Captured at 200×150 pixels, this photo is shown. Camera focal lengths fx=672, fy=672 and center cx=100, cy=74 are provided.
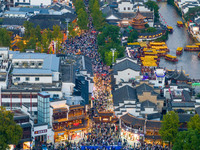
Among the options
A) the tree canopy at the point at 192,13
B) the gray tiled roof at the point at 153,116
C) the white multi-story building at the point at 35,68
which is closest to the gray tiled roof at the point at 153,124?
the gray tiled roof at the point at 153,116

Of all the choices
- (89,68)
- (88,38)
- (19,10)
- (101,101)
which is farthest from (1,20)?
(101,101)

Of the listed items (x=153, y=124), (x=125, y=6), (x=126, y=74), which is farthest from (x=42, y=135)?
(x=125, y=6)

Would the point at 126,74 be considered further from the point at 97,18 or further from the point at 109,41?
the point at 97,18

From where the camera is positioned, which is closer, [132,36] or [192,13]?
[132,36]

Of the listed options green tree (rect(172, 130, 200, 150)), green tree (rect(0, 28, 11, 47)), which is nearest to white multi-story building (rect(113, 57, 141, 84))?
green tree (rect(0, 28, 11, 47))

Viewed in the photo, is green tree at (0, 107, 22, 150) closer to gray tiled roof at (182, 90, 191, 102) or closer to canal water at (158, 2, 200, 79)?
gray tiled roof at (182, 90, 191, 102)

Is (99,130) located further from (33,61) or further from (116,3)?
(116,3)

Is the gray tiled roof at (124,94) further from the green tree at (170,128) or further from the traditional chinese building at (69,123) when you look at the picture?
the green tree at (170,128)
